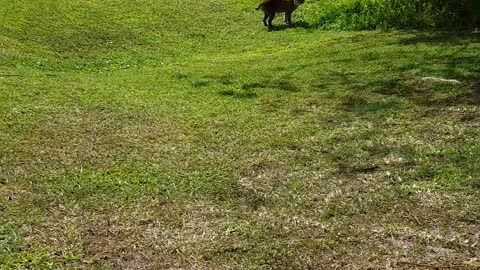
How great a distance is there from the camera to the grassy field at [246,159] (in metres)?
3.41

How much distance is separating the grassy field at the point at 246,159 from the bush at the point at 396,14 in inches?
34.9

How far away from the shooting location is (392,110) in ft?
Answer: 18.6

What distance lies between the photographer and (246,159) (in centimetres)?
473

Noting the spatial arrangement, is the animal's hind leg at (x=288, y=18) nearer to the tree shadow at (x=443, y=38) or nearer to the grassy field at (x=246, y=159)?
the grassy field at (x=246, y=159)

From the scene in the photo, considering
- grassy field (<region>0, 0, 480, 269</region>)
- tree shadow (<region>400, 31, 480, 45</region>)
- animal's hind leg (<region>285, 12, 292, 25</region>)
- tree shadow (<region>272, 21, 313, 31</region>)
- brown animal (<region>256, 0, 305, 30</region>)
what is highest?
brown animal (<region>256, 0, 305, 30</region>)

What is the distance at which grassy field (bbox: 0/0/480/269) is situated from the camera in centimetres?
341

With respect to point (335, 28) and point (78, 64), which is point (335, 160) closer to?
point (78, 64)

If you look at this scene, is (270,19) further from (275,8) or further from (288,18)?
(288,18)

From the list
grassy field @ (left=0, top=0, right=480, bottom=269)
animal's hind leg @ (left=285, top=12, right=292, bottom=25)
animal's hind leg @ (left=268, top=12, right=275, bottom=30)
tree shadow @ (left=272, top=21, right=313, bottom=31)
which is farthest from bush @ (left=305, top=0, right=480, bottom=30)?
grassy field @ (left=0, top=0, right=480, bottom=269)

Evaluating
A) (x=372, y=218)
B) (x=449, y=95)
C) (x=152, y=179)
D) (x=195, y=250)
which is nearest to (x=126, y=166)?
(x=152, y=179)

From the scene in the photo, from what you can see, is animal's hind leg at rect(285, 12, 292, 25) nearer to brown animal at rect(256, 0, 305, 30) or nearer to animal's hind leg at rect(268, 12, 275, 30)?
brown animal at rect(256, 0, 305, 30)

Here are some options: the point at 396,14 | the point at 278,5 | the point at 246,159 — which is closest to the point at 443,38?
the point at 396,14

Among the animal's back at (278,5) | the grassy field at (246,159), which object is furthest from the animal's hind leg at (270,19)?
the grassy field at (246,159)

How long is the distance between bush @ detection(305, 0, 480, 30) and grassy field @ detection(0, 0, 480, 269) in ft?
2.91
